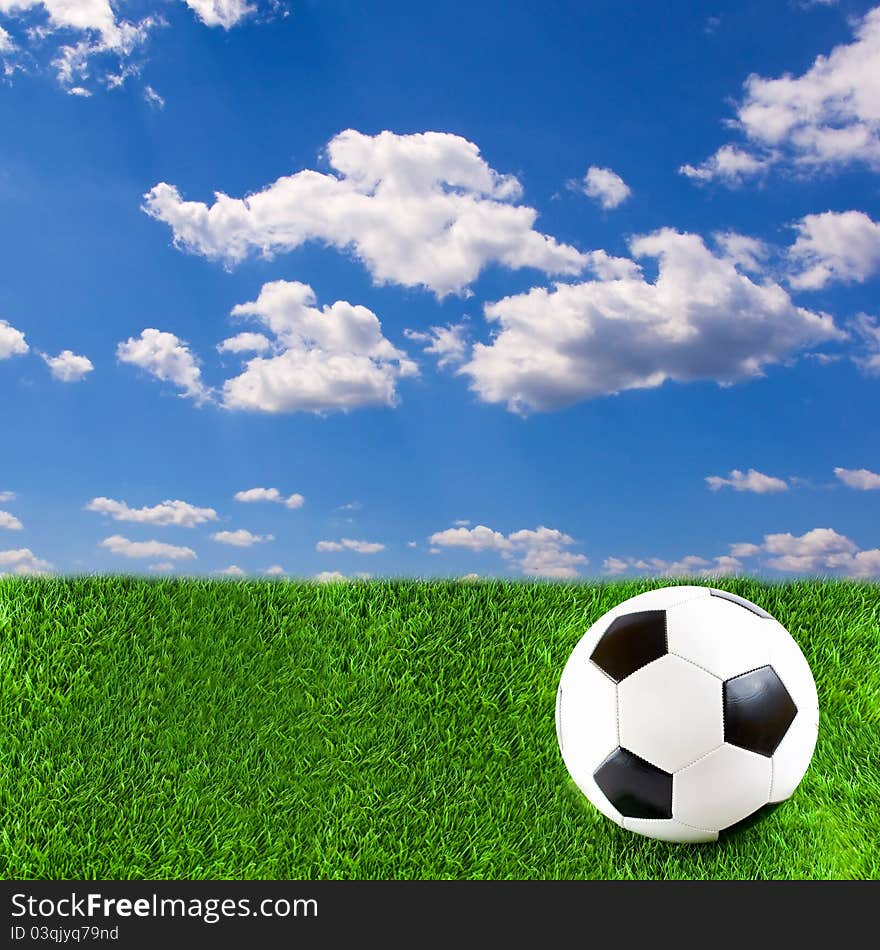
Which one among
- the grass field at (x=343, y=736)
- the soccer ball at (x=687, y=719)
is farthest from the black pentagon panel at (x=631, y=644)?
the grass field at (x=343, y=736)

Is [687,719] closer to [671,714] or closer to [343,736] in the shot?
[671,714]

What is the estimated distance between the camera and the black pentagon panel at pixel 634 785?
309 cm

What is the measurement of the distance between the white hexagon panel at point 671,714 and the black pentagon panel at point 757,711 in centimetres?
4

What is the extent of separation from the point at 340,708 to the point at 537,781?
41.7 inches

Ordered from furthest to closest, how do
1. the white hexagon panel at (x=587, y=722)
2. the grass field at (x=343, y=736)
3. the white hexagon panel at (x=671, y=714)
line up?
the grass field at (x=343, y=736), the white hexagon panel at (x=587, y=722), the white hexagon panel at (x=671, y=714)

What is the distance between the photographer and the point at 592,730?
3186 millimetres

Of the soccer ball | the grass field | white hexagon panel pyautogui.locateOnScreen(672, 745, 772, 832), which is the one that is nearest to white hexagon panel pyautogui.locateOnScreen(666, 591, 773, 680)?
the soccer ball

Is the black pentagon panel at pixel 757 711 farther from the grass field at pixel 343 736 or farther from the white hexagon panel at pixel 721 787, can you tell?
the grass field at pixel 343 736

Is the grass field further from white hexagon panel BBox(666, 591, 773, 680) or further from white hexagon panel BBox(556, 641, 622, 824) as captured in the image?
white hexagon panel BBox(666, 591, 773, 680)

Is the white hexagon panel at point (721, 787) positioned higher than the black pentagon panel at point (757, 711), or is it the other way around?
the black pentagon panel at point (757, 711)

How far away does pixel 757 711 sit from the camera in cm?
308
